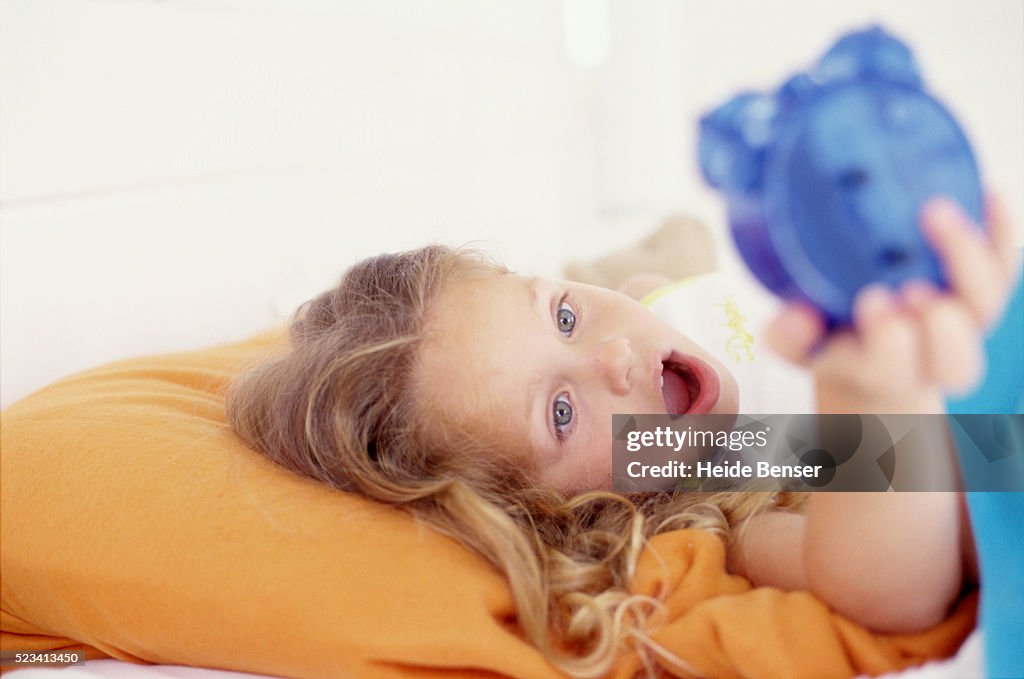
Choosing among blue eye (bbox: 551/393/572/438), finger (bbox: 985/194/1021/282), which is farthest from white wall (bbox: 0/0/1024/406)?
blue eye (bbox: 551/393/572/438)

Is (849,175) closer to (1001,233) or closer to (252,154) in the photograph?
(1001,233)

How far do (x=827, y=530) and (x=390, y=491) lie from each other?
309mm

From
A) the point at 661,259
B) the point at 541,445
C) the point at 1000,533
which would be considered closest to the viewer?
the point at 1000,533

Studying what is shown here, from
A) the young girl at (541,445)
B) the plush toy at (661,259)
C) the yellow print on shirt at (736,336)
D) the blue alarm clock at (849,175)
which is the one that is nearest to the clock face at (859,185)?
the blue alarm clock at (849,175)

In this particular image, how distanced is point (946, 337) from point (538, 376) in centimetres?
37

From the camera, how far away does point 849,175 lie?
0.40 meters

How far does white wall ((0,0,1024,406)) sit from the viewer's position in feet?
2.92

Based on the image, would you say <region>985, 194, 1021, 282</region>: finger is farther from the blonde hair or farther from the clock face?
the blonde hair

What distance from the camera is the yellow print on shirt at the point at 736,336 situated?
0.93m

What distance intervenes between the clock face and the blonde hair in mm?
285

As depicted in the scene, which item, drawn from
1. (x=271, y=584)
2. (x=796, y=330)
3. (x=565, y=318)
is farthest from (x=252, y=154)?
(x=796, y=330)

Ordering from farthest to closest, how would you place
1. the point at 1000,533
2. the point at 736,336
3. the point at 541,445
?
1. the point at 736,336
2. the point at 541,445
3. the point at 1000,533

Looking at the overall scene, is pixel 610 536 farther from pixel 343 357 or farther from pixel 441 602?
pixel 343 357

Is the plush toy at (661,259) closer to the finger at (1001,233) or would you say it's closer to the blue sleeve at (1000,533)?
the blue sleeve at (1000,533)
